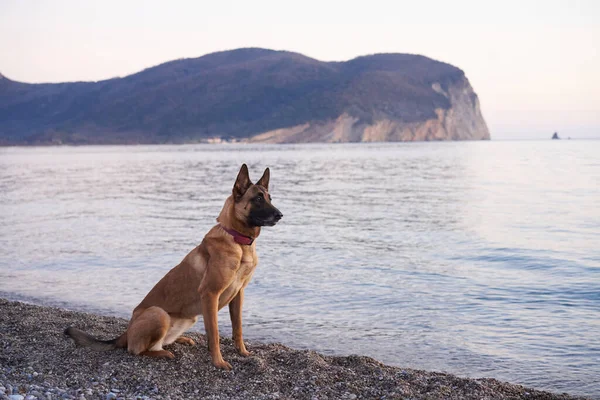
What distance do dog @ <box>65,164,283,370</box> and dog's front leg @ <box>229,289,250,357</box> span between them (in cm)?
22

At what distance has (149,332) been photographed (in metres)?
6.21

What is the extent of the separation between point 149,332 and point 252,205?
1.63 m

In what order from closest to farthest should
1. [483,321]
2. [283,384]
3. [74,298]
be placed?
[283,384] < [483,321] < [74,298]

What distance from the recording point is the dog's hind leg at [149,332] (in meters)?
6.18

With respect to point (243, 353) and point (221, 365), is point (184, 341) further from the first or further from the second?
point (221, 365)

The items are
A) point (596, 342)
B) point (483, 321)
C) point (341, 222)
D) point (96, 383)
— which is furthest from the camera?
point (341, 222)

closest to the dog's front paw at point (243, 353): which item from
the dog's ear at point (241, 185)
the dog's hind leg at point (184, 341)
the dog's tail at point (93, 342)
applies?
the dog's hind leg at point (184, 341)

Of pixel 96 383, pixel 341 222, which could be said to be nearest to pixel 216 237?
pixel 96 383

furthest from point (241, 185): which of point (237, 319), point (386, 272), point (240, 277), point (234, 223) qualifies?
point (386, 272)

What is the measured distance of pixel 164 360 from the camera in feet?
20.6

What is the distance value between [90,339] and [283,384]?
7.11 feet

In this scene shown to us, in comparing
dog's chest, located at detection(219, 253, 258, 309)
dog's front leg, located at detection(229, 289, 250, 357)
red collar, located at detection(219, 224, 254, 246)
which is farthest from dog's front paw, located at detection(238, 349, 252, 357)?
red collar, located at detection(219, 224, 254, 246)

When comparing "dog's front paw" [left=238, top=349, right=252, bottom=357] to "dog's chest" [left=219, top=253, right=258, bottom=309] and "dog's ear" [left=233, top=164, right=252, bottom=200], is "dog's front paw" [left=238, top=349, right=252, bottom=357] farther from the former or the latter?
"dog's ear" [left=233, top=164, right=252, bottom=200]

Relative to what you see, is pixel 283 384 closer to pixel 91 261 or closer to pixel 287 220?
pixel 91 261
